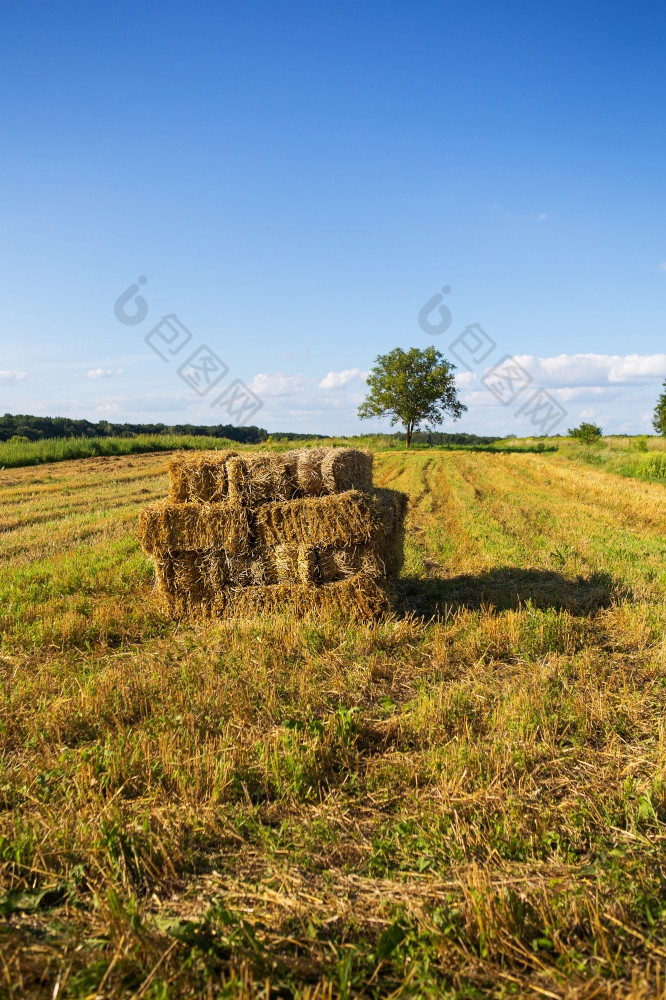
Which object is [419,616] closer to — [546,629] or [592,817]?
[546,629]

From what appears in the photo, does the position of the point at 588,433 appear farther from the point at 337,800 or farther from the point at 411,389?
the point at 337,800

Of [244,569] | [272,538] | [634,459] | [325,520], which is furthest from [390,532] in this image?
[634,459]

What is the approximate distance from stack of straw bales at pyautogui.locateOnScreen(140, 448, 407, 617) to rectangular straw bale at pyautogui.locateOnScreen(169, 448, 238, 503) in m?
0.01

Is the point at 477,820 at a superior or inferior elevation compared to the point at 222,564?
inferior

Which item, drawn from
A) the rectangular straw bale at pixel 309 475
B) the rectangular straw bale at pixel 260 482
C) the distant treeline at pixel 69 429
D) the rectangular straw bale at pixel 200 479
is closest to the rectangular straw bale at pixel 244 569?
the rectangular straw bale at pixel 260 482

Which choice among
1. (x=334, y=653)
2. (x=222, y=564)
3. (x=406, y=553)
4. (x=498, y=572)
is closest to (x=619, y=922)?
(x=334, y=653)

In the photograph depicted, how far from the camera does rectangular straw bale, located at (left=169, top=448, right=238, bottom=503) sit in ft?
27.3

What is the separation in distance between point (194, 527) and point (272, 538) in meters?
1.05

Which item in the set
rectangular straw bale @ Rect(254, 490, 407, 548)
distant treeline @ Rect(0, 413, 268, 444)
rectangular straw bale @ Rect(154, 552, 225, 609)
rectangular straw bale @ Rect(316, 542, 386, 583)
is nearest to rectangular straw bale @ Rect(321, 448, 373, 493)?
rectangular straw bale @ Rect(254, 490, 407, 548)

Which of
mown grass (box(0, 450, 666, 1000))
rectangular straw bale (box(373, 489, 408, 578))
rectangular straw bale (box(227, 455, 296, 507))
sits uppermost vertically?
rectangular straw bale (box(227, 455, 296, 507))

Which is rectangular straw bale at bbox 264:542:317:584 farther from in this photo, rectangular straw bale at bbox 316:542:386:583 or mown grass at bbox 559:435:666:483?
mown grass at bbox 559:435:666:483

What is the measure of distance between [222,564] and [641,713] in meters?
5.01

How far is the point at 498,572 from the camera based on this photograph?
10195mm

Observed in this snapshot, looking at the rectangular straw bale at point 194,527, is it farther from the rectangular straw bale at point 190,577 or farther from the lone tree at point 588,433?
the lone tree at point 588,433
